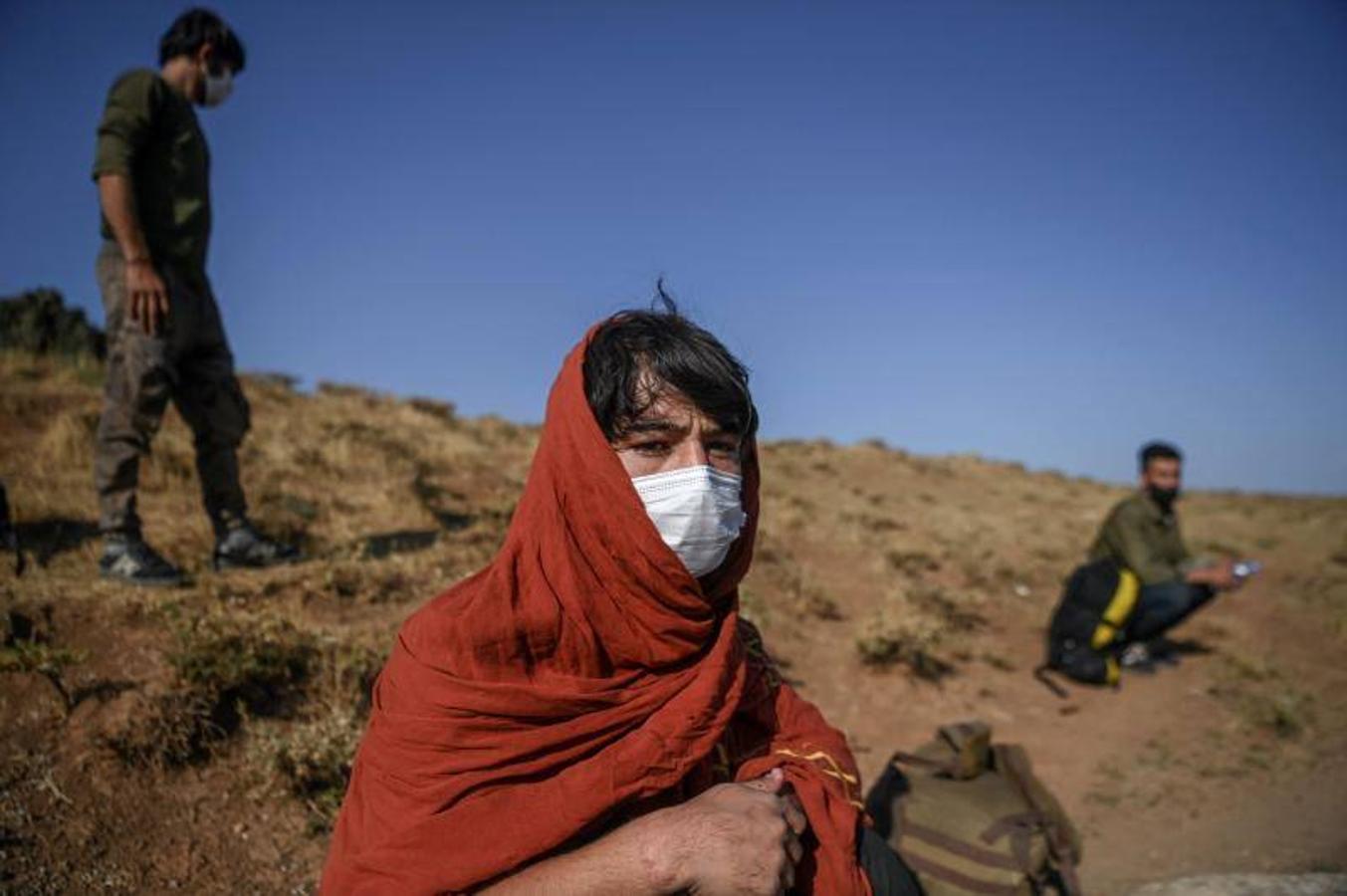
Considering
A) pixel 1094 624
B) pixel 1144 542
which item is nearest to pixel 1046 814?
pixel 1094 624

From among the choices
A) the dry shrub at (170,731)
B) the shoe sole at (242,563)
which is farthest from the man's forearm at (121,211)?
the dry shrub at (170,731)

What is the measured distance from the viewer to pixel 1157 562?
590 cm

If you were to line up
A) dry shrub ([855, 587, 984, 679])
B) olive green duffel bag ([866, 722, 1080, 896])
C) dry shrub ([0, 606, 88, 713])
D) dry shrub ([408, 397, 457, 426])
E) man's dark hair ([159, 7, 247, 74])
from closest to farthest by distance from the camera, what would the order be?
olive green duffel bag ([866, 722, 1080, 896]), dry shrub ([0, 606, 88, 713]), man's dark hair ([159, 7, 247, 74]), dry shrub ([855, 587, 984, 679]), dry shrub ([408, 397, 457, 426])

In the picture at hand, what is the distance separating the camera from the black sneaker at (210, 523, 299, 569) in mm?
3936

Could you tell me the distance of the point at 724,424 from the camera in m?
1.81

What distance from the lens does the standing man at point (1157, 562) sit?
5.85m

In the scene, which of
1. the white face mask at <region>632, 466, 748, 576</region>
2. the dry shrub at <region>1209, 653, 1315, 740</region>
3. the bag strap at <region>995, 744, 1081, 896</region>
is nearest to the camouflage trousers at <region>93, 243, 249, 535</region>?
the white face mask at <region>632, 466, 748, 576</region>

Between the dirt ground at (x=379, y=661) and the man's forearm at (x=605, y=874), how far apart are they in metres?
1.43

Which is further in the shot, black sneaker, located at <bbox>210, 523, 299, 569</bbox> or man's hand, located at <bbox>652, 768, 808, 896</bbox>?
black sneaker, located at <bbox>210, 523, 299, 569</bbox>

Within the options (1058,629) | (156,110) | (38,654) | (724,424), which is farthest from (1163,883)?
(156,110)

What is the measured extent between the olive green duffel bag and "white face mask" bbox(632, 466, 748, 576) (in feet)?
4.75

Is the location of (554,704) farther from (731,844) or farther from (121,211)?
(121,211)

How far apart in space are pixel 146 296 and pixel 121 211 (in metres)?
0.36

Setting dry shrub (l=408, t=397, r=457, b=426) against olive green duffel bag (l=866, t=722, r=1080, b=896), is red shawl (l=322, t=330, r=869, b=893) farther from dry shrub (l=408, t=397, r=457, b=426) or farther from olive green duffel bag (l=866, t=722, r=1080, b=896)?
dry shrub (l=408, t=397, r=457, b=426)
